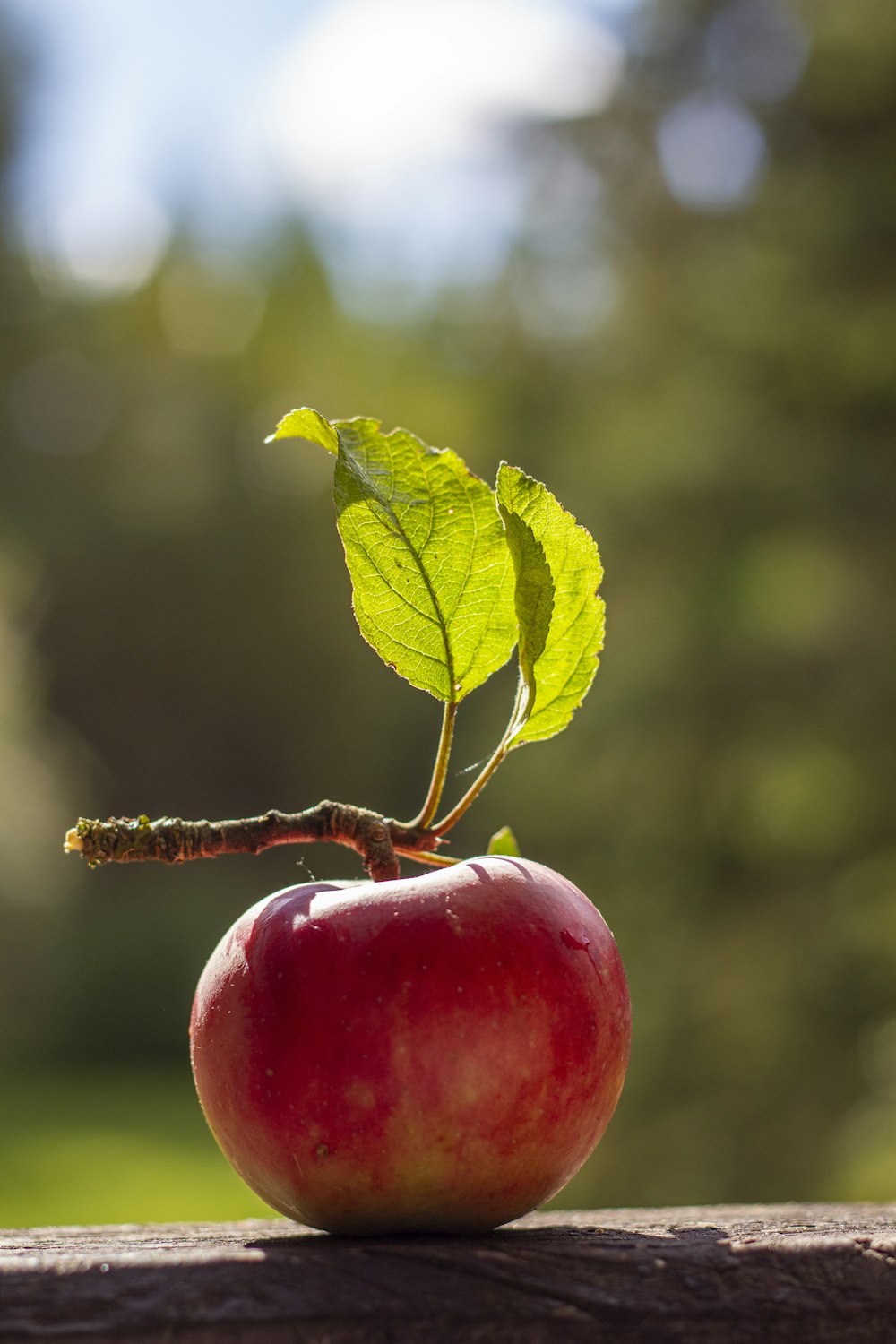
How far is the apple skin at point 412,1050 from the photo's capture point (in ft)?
1.84

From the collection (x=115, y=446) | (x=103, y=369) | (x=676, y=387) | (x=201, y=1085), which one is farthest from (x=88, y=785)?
(x=201, y=1085)

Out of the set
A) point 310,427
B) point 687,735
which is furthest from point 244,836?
point 687,735

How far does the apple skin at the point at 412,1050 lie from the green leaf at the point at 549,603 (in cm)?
10

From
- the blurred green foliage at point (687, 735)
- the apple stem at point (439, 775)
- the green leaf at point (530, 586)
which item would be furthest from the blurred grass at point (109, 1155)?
the green leaf at point (530, 586)

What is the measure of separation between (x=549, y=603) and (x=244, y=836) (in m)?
0.20

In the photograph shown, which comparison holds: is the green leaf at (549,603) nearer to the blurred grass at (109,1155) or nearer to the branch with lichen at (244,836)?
the branch with lichen at (244,836)

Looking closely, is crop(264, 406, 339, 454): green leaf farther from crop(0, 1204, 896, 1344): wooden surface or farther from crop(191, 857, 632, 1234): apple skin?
crop(0, 1204, 896, 1344): wooden surface

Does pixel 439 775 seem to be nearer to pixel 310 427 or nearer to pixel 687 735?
pixel 310 427

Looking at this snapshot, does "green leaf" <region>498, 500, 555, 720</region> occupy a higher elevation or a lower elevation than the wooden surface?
higher

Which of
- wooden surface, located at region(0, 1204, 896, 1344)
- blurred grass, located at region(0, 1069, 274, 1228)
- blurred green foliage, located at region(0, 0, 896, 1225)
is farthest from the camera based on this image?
blurred grass, located at region(0, 1069, 274, 1228)

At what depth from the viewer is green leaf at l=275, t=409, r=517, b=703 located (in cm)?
64

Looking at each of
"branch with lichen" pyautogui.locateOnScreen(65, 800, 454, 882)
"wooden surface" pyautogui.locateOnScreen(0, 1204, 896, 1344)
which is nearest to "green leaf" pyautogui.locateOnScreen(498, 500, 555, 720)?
"branch with lichen" pyautogui.locateOnScreen(65, 800, 454, 882)

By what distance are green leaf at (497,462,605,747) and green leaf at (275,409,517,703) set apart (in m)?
0.02

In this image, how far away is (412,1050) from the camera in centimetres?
56
